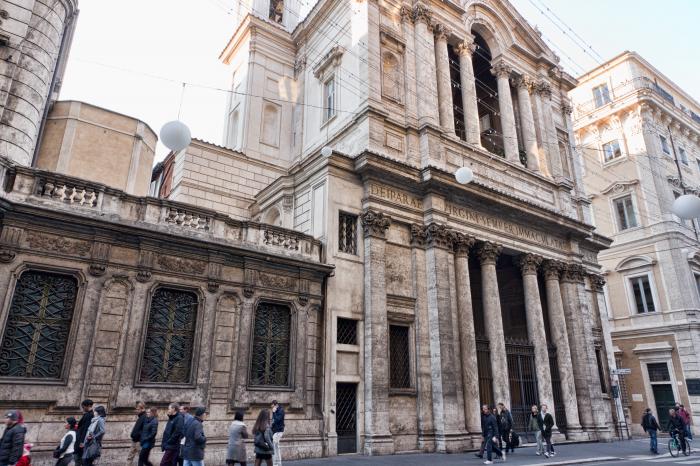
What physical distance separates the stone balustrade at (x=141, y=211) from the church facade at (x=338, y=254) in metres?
0.05

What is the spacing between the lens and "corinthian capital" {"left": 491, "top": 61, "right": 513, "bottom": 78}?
23.2 meters

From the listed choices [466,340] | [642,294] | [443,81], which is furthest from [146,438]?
[642,294]

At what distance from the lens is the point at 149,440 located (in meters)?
8.92

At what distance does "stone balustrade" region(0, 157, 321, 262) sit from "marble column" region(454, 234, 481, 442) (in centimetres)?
526

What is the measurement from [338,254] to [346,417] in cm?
471

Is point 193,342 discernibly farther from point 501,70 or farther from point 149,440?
point 501,70

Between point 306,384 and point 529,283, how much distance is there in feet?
34.3

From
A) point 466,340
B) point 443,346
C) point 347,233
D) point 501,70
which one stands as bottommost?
point 443,346

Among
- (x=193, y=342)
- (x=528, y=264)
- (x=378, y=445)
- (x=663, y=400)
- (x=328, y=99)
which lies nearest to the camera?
(x=193, y=342)

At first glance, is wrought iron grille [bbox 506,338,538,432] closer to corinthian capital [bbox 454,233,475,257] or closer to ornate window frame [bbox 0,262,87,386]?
corinthian capital [bbox 454,233,475,257]

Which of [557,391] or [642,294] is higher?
[642,294]

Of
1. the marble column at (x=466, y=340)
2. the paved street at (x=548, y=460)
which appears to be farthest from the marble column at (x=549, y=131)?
the paved street at (x=548, y=460)

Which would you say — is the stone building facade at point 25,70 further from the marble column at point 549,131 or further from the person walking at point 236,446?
the marble column at point 549,131

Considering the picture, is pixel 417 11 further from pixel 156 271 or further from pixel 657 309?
pixel 657 309
